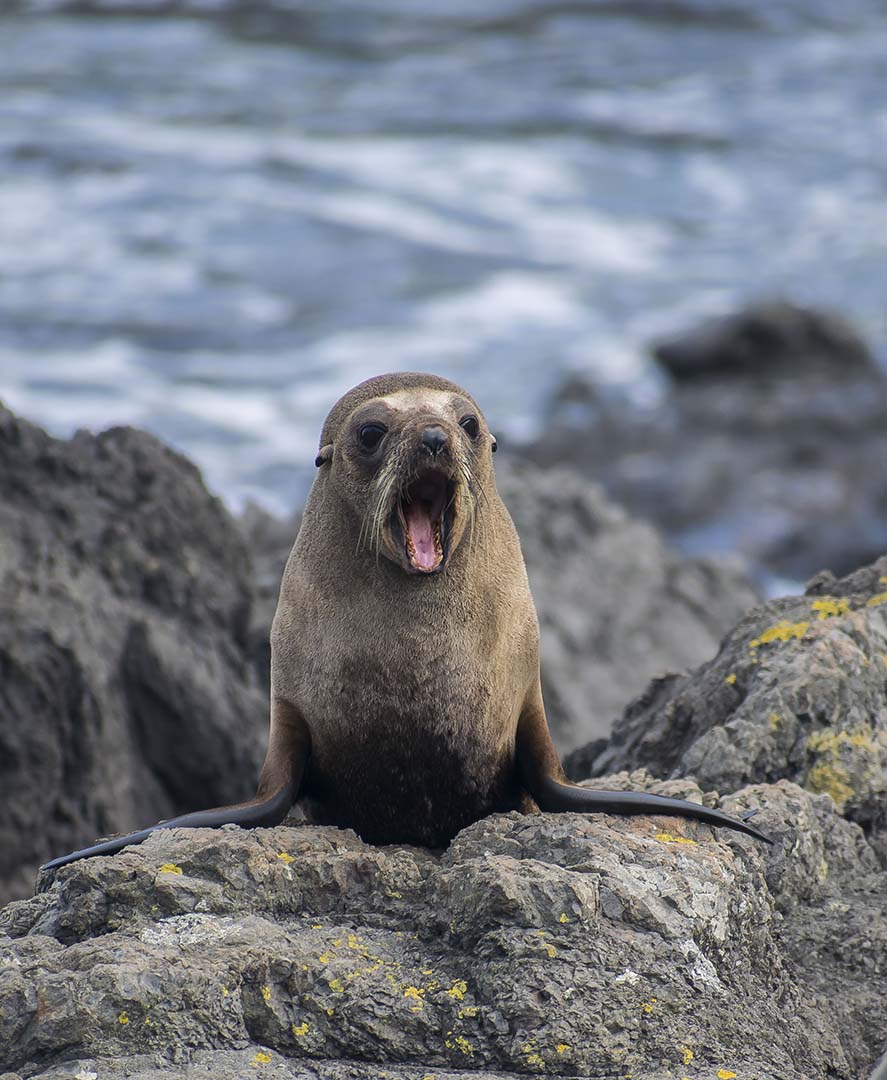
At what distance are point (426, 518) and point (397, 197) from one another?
2422cm

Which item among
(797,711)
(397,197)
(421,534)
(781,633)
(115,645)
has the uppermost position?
(397,197)

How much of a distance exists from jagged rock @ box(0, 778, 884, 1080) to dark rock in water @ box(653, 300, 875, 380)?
17.0 m

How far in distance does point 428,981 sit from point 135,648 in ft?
14.6

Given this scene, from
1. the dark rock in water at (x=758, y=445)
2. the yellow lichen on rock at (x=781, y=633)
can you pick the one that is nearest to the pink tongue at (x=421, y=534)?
the yellow lichen on rock at (x=781, y=633)

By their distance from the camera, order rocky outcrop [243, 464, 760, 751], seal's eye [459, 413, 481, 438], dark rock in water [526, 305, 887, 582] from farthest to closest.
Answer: dark rock in water [526, 305, 887, 582], rocky outcrop [243, 464, 760, 751], seal's eye [459, 413, 481, 438]

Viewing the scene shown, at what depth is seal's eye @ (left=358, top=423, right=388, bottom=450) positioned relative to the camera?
5547mm

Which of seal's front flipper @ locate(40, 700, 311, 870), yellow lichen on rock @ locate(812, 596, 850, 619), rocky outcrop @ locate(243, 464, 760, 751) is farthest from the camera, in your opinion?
rocky outcrop @ locate(243, 464, 760, 751)

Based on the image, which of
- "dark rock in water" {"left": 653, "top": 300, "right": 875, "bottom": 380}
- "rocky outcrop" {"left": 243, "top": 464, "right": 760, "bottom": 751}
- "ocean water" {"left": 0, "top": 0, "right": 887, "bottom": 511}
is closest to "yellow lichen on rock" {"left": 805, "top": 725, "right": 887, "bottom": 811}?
"rocky outcrop" {"left": 243, "top": 464, "right": 760, "bottom": 751}

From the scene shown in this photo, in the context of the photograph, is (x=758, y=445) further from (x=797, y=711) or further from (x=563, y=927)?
(x=563, y=927)

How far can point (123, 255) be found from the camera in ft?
84.4

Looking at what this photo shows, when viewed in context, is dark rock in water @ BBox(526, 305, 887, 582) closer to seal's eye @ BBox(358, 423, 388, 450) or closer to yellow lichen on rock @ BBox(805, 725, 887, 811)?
yellow lichen on rock @ BBox(805, 725, 887, 811)

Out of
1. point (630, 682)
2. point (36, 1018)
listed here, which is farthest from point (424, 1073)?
point (630, 682)

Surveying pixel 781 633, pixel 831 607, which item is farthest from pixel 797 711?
pixel 831 607

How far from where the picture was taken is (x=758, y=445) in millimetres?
19359
